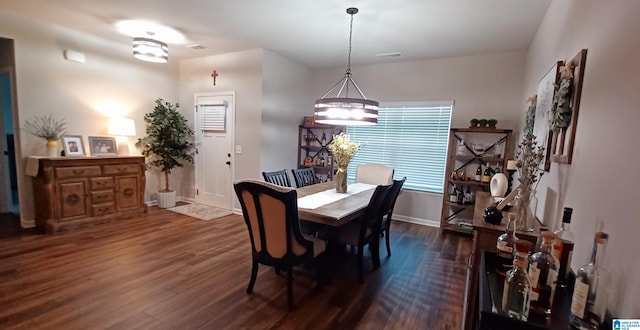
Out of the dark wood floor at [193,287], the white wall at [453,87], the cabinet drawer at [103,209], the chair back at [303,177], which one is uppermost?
the white wall at [453,87]

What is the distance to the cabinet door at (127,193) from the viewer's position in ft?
14.4

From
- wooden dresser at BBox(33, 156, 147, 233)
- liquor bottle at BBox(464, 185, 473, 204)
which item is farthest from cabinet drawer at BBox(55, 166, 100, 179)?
liquor bottle at BBox(464, 185, 473, 204)

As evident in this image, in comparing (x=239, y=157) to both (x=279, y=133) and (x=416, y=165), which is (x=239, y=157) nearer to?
(x=279, y=133)

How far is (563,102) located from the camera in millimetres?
1718

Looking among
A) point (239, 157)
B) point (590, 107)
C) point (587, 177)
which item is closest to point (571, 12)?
point (590, 107)

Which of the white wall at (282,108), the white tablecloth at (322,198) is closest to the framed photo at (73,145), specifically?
the white wall at (282,108)

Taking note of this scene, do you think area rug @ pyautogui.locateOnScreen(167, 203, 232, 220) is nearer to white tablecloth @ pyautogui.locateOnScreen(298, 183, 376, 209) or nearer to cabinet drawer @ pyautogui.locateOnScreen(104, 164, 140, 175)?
cabinet drawer @ pyautogui.locateOnScreen(104, 164, 140, 175)

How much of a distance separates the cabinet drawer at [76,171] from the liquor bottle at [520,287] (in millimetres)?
4949

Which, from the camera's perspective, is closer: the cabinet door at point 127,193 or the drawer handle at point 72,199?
the drawer handle at point 72,199

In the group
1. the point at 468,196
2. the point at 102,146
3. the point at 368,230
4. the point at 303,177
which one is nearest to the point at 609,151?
the point at 368,230

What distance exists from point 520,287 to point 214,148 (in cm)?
513

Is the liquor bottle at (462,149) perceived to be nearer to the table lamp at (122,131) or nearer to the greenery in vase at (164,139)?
the greenery in vase at (164,139)

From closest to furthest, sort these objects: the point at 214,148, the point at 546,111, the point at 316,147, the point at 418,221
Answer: the point at 546,111
the point at 418,221
the point at 214,148
the point at 316,147

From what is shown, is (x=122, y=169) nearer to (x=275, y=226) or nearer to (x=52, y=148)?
(x=52, y=148)
